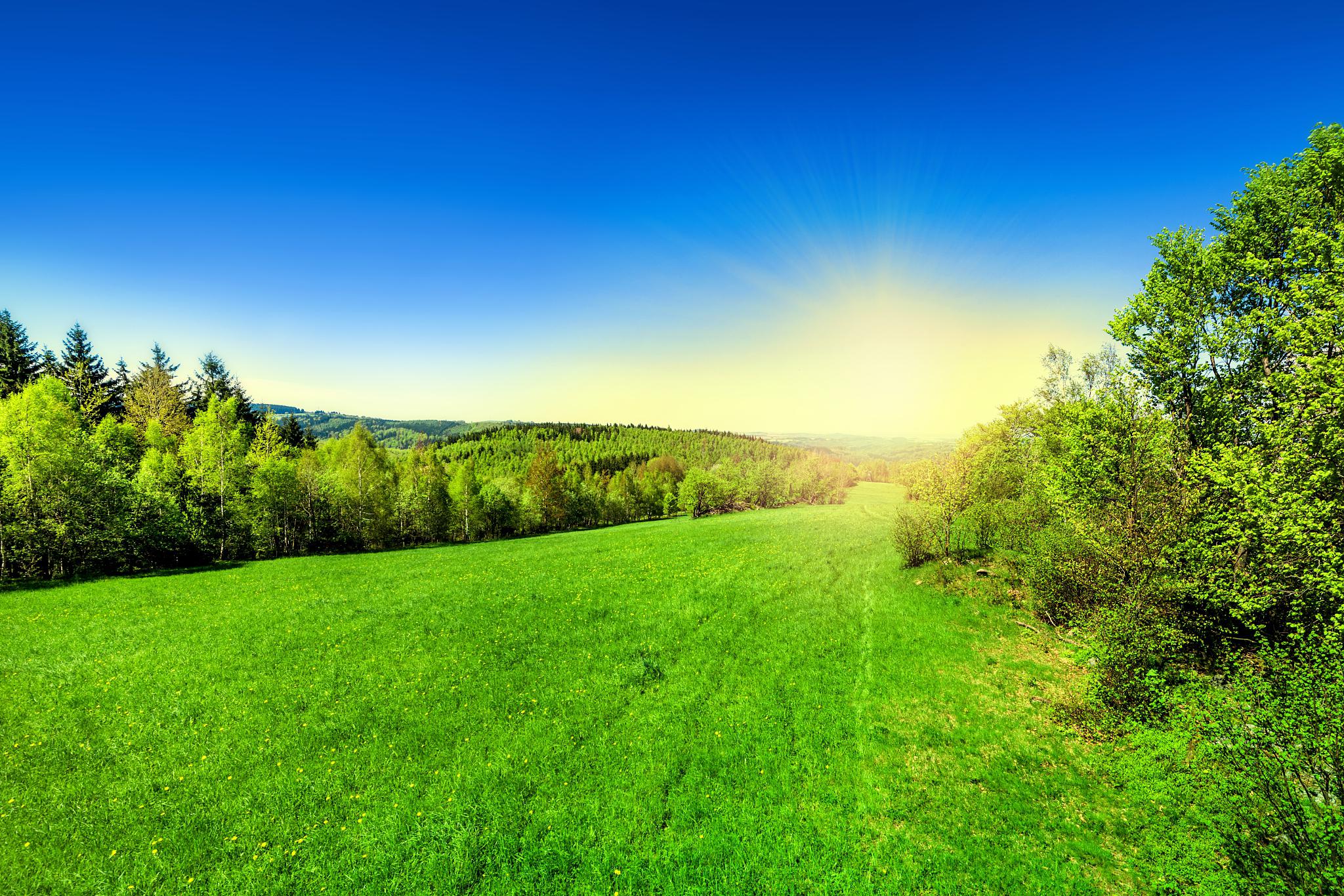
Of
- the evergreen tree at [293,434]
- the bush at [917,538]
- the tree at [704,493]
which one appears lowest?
the tree at [704,493]

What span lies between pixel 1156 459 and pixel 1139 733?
10.7 meters

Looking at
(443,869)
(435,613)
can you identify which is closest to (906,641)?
(443,869)

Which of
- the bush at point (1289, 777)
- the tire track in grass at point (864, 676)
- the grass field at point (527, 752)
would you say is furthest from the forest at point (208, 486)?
the bush at point (1289, 777)

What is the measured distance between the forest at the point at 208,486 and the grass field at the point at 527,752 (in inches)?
405

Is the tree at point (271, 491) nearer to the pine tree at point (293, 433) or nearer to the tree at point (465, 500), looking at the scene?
the pine tree at point (293, 433)

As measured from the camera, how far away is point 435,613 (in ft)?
69.3

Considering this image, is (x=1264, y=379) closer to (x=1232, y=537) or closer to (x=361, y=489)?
(x=1232, y=537)

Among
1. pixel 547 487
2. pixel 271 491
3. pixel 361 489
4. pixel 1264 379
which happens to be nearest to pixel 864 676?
pixel 1264 379

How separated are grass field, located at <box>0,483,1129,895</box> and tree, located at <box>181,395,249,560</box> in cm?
1844

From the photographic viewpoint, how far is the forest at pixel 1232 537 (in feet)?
27.9

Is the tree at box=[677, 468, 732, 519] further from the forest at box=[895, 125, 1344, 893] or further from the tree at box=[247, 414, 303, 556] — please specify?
the forest at box=[895, 125, 1344, 893]

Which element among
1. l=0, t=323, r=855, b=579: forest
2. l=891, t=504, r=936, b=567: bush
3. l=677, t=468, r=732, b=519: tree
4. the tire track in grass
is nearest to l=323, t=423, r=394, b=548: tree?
l=0, t=323, r=855, b=579: forest

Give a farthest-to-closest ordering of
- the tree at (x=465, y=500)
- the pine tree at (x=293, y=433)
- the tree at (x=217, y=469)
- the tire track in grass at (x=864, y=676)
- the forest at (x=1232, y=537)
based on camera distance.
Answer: the tree at (x=465, y=500), the pine tree at (x=293, y=433), the tree at (x=217, y=469), the tire track in grass at (x=864, y=676), the forest at (x=1232, y=537)

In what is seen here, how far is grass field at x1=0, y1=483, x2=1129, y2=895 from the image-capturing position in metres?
9.27
